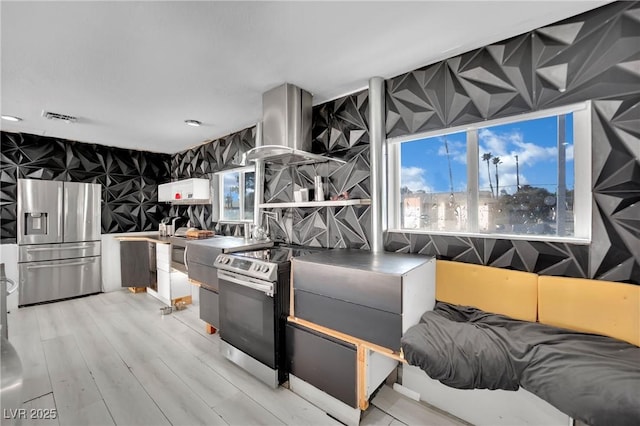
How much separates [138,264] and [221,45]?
150 inches

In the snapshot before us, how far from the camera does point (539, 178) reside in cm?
183

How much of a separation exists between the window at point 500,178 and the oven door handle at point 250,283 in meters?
1.22

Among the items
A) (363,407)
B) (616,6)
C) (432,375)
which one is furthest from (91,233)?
(616,6)

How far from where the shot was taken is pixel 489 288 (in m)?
1.88

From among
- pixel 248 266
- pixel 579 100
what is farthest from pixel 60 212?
pixel 579 100

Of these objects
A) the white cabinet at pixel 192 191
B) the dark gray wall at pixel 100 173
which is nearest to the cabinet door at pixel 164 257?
the white cabinet at pixel 192 191

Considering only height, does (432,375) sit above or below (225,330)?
above

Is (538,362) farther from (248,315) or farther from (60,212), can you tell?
(60,212)

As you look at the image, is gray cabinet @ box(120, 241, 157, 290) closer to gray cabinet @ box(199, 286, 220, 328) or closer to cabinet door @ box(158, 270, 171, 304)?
cabinet door @ box(158, 270, 171, 304)

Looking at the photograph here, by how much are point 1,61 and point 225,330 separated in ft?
8.78

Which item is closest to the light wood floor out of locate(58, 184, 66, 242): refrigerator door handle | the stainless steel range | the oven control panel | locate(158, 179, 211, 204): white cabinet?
the stainless steel range

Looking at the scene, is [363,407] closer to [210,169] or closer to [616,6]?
[616,6]

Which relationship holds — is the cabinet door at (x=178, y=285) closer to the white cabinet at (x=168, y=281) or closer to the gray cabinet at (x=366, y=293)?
the white cabinet at (x=168, y=281)

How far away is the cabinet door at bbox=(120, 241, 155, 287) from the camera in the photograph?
4.21 meters
